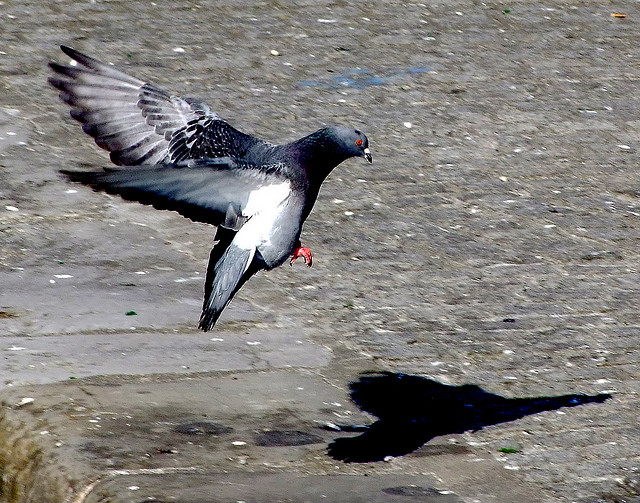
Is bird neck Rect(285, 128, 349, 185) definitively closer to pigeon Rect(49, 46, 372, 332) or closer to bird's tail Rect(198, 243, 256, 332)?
pigeon Rect(49, 46, 372, 332)

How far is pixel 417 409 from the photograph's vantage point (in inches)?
170

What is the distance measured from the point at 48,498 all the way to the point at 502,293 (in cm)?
256

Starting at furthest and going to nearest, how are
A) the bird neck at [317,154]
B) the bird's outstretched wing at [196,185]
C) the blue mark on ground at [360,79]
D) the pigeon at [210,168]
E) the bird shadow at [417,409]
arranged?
the blue mark on ground at [360,79] → the bird neck at [317,154] → the bird shadow at [417,409] → the pigeon at [210,168] → the bird's outstretched wing at [196,185]

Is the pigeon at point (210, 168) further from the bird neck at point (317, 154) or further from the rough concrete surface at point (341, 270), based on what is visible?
the rough concrete surface at point (341, 270)

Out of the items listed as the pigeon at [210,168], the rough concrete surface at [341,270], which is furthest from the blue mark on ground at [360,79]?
the pigeon at [210,168]

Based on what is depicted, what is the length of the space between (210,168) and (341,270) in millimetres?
1873

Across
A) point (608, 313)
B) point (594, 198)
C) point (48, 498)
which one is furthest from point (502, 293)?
point (48, 498)

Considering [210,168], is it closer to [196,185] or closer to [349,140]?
[196,185]

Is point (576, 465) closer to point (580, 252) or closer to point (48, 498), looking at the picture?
point (48, 498)

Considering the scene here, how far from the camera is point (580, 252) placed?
5898 millimetres

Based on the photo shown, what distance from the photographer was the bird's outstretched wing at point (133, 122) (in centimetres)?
446

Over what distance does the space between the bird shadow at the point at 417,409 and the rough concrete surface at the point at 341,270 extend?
4 cm

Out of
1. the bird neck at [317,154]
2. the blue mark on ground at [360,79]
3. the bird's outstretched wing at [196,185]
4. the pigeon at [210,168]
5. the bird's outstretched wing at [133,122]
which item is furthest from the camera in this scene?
the blue mark on ground at [360,79]

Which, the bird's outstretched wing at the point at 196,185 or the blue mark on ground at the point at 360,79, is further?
the blue mark on ground at the point at 360,79
